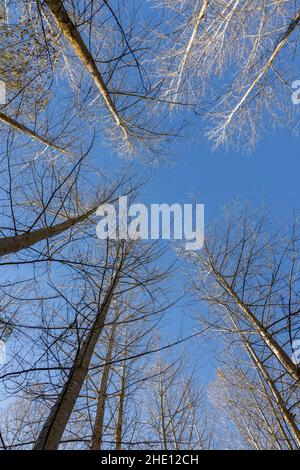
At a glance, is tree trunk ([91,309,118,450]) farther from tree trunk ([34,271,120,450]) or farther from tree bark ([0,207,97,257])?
tree bark ([0,207,97,257])

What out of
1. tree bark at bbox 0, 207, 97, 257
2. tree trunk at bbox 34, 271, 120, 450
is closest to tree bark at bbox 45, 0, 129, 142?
tree bark at bbox 0, 207, 97, 257

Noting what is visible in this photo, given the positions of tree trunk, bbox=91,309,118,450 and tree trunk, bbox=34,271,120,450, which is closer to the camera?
tree trunk, bbox=34,271,120,450

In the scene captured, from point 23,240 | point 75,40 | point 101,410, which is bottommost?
point 101,410

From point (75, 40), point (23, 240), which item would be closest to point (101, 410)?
point (23, 240)

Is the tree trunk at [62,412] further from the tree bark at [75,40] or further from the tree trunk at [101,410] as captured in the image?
the tree bark at [75,40]

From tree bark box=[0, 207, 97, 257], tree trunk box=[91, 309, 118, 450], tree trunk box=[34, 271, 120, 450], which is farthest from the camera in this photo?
tree trunk box=[91, 309, 118, 450]

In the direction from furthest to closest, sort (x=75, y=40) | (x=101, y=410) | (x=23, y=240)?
(x=101, y=410) < (x=75, y=40) < (x=23, y=240)

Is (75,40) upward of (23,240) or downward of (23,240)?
upward

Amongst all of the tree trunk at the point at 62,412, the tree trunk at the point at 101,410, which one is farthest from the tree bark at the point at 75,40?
the tree trunk at the point at 62,412

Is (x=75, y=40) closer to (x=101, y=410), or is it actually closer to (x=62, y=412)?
(x=62, y=412)
